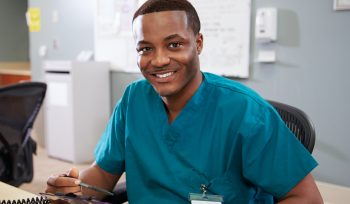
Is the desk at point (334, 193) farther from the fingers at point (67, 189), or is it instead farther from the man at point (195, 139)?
the fingers at point (67, 189)

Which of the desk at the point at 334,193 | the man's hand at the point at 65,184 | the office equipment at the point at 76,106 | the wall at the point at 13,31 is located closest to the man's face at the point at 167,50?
the man's hand at the point at 65,184

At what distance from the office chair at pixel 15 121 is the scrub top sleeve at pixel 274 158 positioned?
124 centimetres

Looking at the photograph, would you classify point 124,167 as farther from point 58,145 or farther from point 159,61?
point 58,145

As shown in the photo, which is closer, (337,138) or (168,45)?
(168,45)

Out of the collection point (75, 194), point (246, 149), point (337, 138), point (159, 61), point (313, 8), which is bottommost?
point (337, 138)

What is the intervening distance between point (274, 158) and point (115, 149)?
0.45 meters

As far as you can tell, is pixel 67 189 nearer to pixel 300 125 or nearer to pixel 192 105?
pixel 192 105

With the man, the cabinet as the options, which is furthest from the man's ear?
the cabinet

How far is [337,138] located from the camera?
231 cm

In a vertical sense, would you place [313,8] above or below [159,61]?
above

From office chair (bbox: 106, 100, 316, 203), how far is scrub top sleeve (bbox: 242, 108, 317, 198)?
18 centimetres

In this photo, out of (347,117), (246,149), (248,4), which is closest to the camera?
(246,149)

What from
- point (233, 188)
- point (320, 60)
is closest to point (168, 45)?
point (233, 188)

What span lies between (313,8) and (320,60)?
0.32 m
